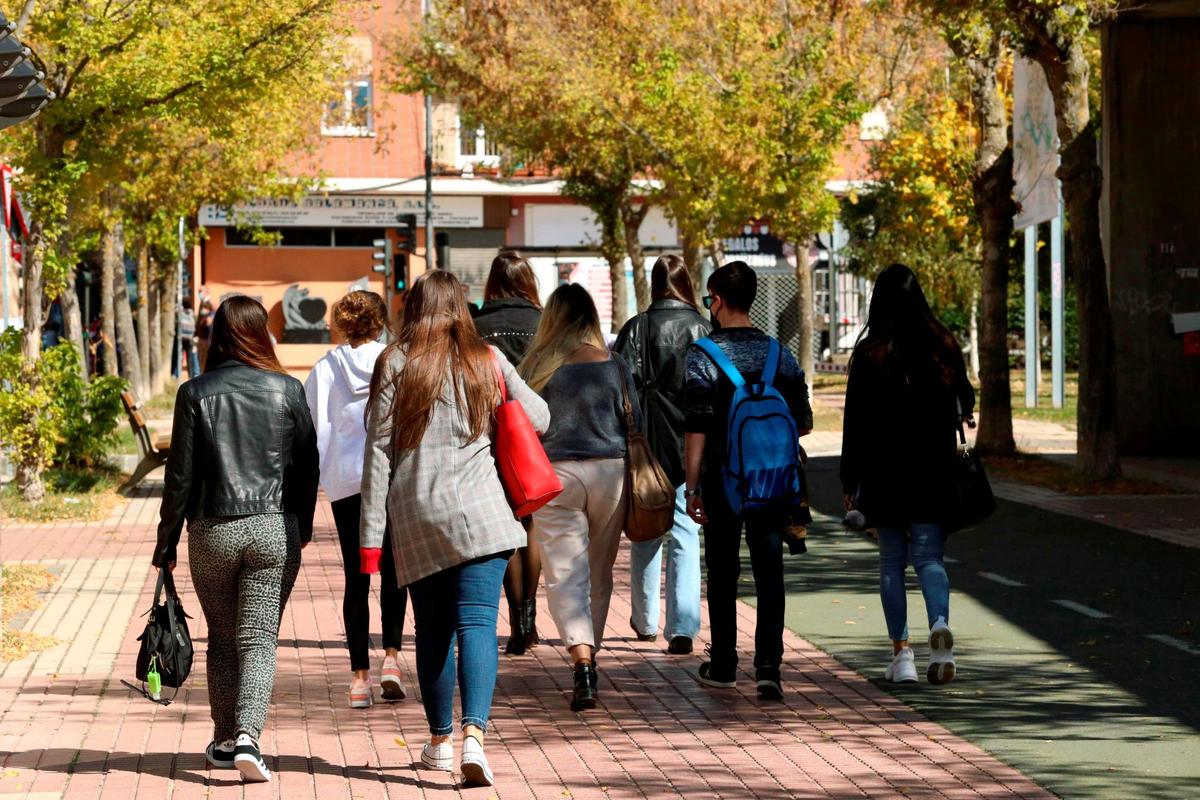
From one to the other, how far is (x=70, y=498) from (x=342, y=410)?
9.34 m

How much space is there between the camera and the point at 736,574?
7742 millimetres

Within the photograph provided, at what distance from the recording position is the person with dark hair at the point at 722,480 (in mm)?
7602

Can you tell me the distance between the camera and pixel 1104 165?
1964cm

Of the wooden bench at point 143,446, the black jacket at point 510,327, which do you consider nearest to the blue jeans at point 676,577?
the black jacket at point 510,327

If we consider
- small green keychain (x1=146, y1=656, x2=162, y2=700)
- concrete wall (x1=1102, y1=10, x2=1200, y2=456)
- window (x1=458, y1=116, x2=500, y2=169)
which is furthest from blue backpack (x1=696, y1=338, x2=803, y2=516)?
window (x1=458, y1=116, x2=500, y2=169)

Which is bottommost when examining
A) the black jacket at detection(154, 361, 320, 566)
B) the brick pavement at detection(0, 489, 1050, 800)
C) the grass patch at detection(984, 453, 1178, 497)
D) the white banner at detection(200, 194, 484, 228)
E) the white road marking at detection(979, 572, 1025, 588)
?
the brick pavement at detection(0, 489, 1050, 800)

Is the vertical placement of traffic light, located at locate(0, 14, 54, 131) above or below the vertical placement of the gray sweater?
above

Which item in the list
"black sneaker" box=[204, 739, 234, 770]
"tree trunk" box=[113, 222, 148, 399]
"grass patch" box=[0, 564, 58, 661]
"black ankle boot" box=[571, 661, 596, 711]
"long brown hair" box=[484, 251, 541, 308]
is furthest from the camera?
"tree trunk" box=[113, 222, 148, 399]

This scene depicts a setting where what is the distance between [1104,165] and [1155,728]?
13632 millimetres

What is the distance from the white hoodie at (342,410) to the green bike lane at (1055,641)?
94.1 inches

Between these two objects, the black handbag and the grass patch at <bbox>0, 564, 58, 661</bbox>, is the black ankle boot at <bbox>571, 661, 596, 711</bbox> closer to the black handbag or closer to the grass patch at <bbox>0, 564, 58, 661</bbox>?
the black handbag

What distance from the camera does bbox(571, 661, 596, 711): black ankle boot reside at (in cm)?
741

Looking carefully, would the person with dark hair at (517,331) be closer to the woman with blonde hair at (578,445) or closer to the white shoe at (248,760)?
the woman with blonde hair at (578,445)

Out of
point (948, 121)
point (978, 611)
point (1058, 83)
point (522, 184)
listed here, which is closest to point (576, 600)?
point (978, 611)
